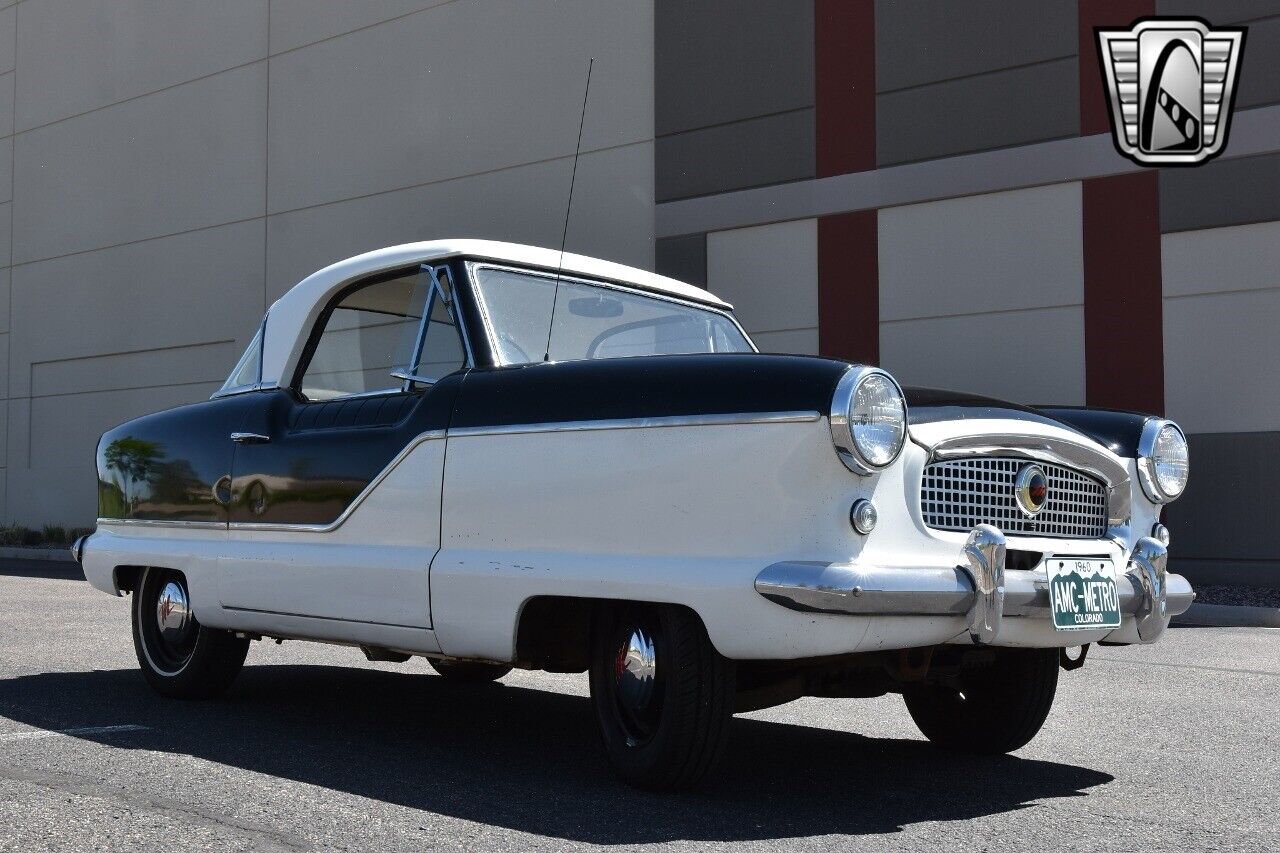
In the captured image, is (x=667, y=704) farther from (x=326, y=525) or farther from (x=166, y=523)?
(x=166, y=523)

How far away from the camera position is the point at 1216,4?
13.2m

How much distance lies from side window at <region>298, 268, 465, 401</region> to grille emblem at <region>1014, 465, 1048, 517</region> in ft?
6.13

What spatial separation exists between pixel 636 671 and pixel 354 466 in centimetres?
143

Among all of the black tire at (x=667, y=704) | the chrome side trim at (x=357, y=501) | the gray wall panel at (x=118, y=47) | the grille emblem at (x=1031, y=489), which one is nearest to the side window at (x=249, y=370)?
the chrome side trim at (x=357, y=501)

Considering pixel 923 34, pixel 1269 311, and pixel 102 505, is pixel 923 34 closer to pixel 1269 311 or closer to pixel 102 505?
pixel 1269 311

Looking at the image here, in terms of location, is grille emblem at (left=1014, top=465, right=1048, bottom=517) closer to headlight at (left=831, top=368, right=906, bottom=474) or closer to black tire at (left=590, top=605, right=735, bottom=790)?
headlight at (left=831, top=368, right=906, bottom=474)

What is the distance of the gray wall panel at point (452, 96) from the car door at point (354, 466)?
11767mm

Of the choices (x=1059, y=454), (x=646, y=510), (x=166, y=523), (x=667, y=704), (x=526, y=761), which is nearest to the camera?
(x=667, y=704)

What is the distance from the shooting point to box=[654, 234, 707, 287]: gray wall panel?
16.3 m

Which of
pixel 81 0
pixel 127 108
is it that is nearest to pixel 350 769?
pixel 127 108

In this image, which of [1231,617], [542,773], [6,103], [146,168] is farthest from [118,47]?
[542,773]

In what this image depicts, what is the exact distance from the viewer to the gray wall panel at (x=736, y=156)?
50.6 ft

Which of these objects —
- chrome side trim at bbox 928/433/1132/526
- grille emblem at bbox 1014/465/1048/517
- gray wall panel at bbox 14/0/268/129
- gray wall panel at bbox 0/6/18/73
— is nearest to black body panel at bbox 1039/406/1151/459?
chrome side trim at bbox 928/433/1132/526

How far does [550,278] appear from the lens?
5.25 metres
